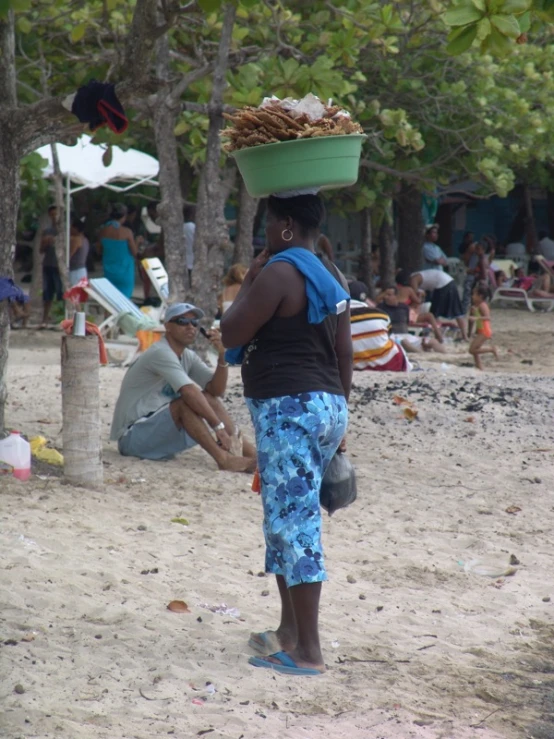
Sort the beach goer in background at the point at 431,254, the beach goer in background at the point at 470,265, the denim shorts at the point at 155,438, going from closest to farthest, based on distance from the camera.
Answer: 1. the denim shorts at the point at 155,438
2. the beach goer in background at the point at 470,265
3. the beach goer in background at the point at 431,254

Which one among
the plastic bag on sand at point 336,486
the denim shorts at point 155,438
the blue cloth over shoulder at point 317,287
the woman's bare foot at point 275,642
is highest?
the blue cloth over shoulder at point 317,287

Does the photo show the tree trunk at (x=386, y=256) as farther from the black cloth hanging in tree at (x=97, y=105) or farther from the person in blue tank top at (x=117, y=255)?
the black cloth hanging in tree at (x=97, y=105)

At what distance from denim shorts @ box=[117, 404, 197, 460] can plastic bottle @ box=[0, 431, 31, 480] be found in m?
1.08

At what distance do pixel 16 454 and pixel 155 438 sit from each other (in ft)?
3.90

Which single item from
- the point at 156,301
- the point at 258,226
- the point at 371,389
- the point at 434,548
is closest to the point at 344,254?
the point at 258,226

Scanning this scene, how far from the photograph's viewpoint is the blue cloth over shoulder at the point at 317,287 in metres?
3.67

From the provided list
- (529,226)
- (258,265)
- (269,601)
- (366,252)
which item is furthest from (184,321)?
(529,226)

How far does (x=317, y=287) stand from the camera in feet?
12.0

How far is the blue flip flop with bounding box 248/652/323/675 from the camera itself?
3.82m

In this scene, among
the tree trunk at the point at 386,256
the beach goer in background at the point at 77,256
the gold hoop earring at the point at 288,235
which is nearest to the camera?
the gold hoop earring at the point at 288,235

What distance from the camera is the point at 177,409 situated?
7094 mm

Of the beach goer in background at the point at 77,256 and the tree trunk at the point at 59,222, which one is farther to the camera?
the beach goer in background at the point at 77,256

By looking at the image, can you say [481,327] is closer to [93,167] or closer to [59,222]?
[59,222]

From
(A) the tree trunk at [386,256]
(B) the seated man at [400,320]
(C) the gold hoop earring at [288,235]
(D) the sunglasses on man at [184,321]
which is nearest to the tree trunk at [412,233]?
(A) the tree trunk at [386,256]
